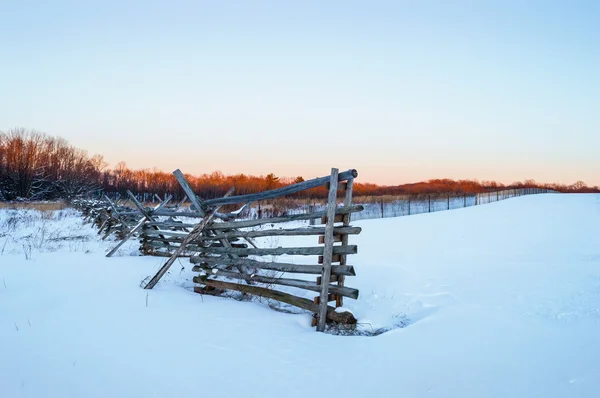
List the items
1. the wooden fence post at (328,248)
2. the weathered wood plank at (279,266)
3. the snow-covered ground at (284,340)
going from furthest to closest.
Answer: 1. the weathered wood plank at (279,266)
2. the wooden fence post at (328,248)
3. the snow-covered ground at (284,340)

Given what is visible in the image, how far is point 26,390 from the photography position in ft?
8.96

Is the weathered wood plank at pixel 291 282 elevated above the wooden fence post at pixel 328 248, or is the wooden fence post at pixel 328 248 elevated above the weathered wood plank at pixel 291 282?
the wooden fence post at pixel 328 248

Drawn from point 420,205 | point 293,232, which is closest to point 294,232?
point 293,232

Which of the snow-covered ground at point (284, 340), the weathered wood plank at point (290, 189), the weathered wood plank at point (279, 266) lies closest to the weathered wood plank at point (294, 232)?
the weathered wood plank at point (279, 266)

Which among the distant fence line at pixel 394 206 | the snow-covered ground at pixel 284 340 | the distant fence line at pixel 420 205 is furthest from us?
the distant fence line at pixel 420 205

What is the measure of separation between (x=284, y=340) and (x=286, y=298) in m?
1.20

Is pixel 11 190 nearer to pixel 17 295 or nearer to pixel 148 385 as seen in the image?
pixel 17 295

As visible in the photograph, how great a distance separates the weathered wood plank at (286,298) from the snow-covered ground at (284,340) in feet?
0.73

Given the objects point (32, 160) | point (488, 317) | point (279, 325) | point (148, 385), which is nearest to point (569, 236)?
point (488, 317)

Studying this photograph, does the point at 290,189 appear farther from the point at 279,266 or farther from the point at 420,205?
the point at 420,205

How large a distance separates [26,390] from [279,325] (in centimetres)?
246

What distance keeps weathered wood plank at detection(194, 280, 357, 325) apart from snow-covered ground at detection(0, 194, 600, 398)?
0.22 meters

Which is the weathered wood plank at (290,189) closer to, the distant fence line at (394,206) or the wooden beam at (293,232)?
the wooden beam at (293,232)

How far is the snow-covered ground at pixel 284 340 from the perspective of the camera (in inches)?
120
